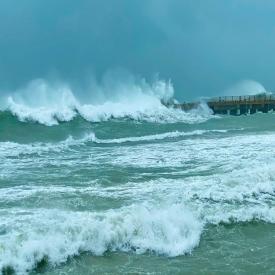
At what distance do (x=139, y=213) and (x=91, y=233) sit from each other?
1241 mm

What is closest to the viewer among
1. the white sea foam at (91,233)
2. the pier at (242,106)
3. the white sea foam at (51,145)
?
the white sea foam at (91,233)

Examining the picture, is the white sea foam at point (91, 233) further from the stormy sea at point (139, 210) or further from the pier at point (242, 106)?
the pier at point (242, 106)

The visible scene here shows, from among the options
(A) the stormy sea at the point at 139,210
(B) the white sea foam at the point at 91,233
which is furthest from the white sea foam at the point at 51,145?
(B) the white sea foam at the point at 91,233

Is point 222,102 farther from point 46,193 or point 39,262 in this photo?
point 39,262

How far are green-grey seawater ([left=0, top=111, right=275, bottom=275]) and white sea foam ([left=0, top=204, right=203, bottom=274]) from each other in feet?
0.06

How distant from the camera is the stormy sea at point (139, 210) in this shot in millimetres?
7938

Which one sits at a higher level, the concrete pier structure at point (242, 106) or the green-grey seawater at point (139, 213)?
the concrete pier structure at point (242, 106)

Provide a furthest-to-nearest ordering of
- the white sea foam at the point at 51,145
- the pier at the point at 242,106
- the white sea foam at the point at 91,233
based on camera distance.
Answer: the pier at the point at 242,106 → the white sea foam at the point at 51,145 → the white sea foam at the point at 91,233

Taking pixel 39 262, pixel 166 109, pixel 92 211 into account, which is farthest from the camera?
pixel 166 109

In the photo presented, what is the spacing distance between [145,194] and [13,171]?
553cm

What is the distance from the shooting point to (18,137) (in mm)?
26062

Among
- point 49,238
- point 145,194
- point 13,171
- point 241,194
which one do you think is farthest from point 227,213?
point 13,171

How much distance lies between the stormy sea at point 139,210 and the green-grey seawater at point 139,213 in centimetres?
2

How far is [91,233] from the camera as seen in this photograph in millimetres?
8648
